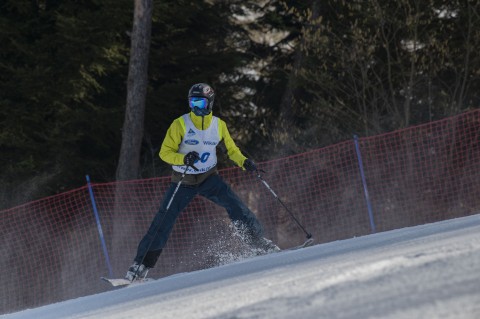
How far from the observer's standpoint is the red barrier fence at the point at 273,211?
12180 millimetres

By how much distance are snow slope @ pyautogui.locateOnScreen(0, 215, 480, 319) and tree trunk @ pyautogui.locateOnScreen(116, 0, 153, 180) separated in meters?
7.77

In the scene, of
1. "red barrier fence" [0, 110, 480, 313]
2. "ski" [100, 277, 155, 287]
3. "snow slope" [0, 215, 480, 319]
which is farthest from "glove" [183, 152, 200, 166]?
"red barrier fence" [0, 110, 480, 313]

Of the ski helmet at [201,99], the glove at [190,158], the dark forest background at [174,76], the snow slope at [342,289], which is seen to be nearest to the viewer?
the snow slope at [342,289]

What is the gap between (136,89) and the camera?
14.1 metres

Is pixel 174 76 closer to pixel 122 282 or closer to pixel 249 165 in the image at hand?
pixel 249 165

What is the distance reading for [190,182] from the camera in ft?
27.1

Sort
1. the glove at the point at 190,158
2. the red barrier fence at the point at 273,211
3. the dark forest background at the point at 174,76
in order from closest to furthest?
the glove at the point at 190,158, the red barrier fence at the point at 273,211, the dark forest background at the point at 174,76

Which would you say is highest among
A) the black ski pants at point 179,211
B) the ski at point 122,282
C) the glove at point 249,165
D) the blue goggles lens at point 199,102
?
the blue goggles lens at point 199,102

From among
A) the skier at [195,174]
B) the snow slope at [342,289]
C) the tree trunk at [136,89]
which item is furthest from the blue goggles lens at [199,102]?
the tree trunk at [136,89]

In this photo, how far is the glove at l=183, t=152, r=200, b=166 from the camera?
7.89 m

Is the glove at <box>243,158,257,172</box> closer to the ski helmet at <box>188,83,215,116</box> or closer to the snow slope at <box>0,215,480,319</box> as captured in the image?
the ski helmet at <box>188,83,215,116</box>

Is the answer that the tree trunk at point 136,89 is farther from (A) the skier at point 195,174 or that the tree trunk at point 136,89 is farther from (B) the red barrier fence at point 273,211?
(A) the skier at point 195,174

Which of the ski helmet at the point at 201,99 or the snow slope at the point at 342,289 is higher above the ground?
the ski helmet at the point at 201,99

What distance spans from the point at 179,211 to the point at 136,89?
6.14 metres
